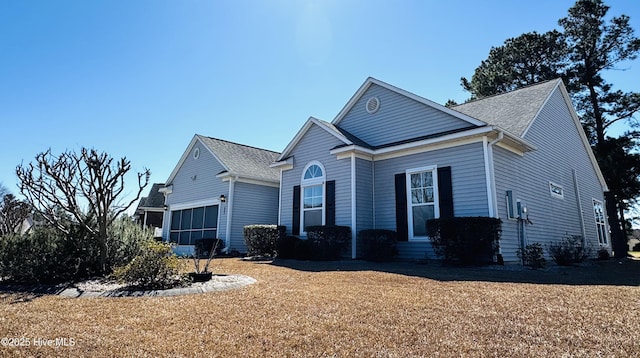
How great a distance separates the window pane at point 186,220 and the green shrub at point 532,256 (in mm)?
15327

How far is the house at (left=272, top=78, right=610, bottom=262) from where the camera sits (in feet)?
32.6

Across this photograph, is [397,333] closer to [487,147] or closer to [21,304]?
[21,304]

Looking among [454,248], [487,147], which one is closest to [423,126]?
[487,147]

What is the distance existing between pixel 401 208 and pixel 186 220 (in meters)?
12.5

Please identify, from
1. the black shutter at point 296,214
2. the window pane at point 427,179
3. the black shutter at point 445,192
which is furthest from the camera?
the black shutter at point 296,214

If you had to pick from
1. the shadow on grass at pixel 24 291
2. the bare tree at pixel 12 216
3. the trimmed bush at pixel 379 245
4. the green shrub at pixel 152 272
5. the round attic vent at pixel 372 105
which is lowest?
the shadow on grass at pixel 24 291

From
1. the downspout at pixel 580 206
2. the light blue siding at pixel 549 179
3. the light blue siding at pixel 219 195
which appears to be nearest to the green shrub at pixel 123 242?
the light blue siding at pixel 219 195

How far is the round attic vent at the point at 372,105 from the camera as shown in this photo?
1286cm

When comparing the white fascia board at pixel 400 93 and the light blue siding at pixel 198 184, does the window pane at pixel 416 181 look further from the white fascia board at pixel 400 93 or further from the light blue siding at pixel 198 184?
the light blue siding at pixel 198 184

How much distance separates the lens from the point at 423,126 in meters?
11.4

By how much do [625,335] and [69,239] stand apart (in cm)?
836

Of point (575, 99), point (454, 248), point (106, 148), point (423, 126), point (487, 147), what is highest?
point (575, 99)

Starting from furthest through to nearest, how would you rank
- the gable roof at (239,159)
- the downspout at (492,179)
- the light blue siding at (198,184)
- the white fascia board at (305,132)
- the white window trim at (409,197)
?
the light blue siding at (198,184) < the gable roof at (239,159) < the white fascia board at (305,132) < the white window trim at (409,197) < the downspout at (492,179)

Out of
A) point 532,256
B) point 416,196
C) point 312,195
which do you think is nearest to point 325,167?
point 312,195
